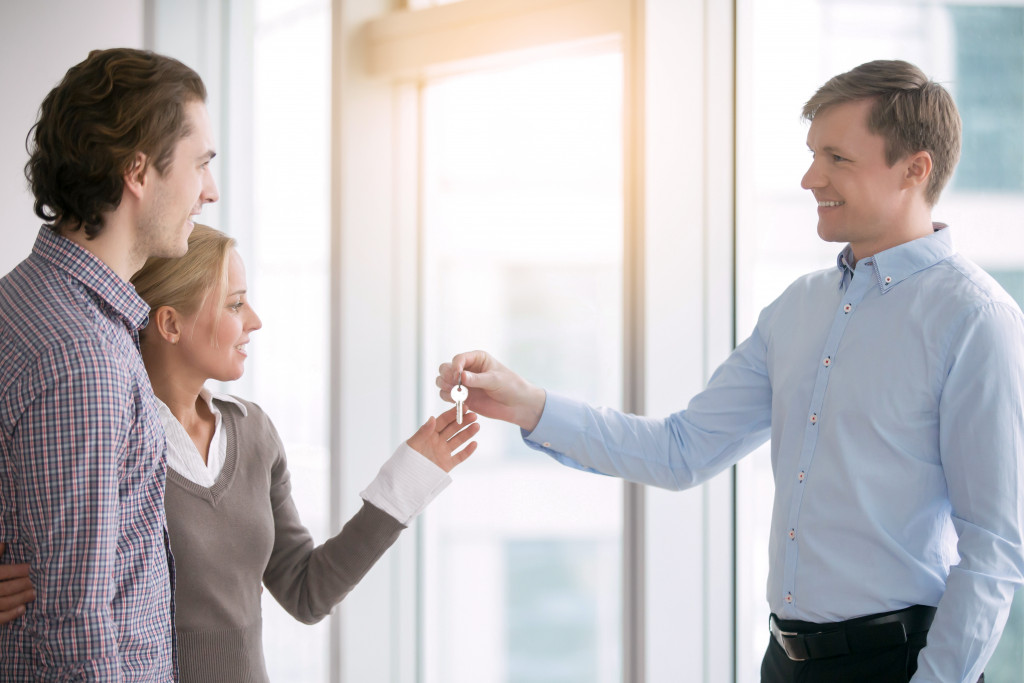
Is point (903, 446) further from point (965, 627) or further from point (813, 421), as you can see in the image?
point (965, 627)

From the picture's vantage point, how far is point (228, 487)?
151 cm

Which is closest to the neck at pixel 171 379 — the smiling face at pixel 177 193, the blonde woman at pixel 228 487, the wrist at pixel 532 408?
the blonde woman at pixel 228 487

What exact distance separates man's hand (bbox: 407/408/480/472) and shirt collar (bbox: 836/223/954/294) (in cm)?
74

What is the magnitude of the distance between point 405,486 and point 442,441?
11 centimetres

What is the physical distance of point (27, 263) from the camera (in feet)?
3.95

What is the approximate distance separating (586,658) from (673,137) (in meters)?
1.29

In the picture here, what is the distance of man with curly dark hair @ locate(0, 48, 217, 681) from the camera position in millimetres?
1062

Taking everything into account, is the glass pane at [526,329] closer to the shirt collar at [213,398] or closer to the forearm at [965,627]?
the shirt collar at [213,398]

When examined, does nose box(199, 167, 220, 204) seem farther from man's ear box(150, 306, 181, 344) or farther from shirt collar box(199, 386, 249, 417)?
shirt collar box(199, 386, 249, 417)

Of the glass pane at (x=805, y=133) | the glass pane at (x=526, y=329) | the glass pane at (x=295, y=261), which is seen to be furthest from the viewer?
the glass pane at (x=295, y=261)

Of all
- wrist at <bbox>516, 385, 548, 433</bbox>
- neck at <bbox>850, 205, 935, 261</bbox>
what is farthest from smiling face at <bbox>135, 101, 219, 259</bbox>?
neck at <bbox>850, 205, 935, 261</bbox>

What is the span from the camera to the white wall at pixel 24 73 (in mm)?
2539

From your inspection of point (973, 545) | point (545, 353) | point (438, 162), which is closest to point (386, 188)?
point (438, 162)

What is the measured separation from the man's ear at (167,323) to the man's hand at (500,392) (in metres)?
0.46
